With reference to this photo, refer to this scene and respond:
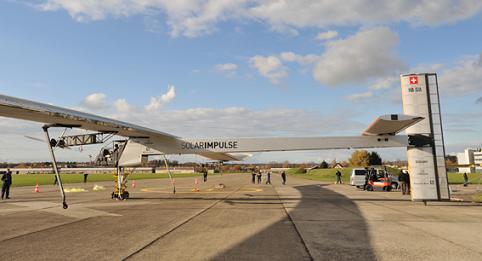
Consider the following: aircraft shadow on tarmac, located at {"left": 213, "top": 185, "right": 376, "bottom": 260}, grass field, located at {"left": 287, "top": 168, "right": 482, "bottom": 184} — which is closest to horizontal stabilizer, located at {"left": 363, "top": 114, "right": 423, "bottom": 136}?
aircraft shadow on tarmac, located at {"left": 213, "top": 185, "right": 376, "bottom": 260}

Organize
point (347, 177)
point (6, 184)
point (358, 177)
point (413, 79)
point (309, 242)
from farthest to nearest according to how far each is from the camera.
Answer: point (347, 177) → point (358, 177) → point (6, 184) → point (413, 79) → point (309, 242)

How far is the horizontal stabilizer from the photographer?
13.7 m

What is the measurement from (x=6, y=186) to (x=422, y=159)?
2523cm

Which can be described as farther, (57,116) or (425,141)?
(425,141)

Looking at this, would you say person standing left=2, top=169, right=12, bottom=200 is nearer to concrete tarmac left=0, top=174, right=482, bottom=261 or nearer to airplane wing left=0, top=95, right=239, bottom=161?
concrete tarmac left=0, top=174, right=482, bottom=261

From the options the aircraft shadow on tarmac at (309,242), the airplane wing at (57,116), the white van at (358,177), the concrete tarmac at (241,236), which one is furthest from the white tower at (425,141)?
the white van at (358,177)

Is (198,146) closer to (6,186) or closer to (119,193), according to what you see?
(119,193)

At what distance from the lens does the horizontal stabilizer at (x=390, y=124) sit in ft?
45.1

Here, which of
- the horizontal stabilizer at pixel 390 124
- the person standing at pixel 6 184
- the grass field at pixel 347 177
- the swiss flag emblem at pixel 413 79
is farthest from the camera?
the grass field at pixel 347 177

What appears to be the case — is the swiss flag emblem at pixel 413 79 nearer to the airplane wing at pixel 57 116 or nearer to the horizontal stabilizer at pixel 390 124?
the horizontal stabilizer at pixel 390 124

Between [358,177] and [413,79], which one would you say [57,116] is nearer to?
[413,79]

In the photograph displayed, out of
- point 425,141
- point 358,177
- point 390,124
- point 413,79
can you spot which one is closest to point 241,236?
point 390,124

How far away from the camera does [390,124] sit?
580 inches

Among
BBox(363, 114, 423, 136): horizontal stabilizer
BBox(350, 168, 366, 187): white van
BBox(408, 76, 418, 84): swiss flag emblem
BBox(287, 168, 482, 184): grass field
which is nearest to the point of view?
BBox(363, 114, 423, 136): horizontal stabilizer
